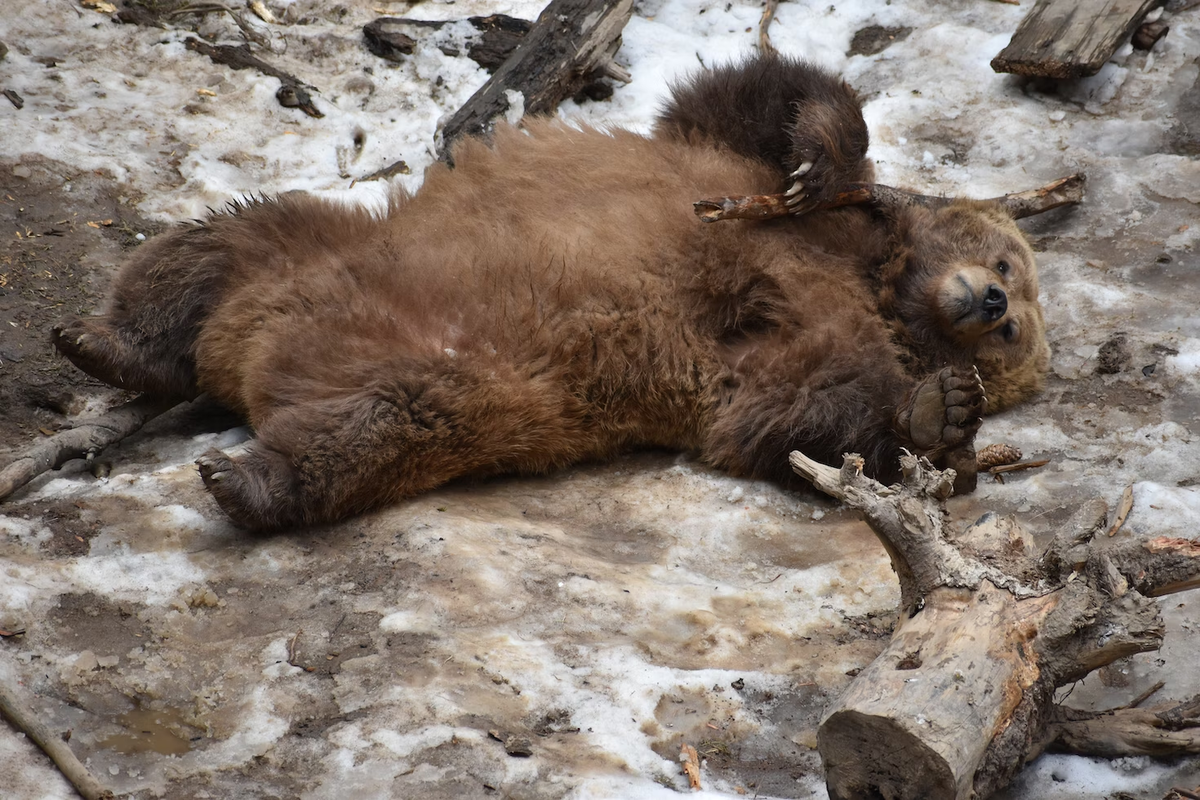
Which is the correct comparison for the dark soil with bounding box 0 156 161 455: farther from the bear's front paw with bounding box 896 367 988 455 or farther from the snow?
the bear's front paw with bounding box 896 367 988 455

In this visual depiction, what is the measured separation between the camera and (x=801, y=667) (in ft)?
10.3

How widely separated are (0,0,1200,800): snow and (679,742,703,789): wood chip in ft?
0.13

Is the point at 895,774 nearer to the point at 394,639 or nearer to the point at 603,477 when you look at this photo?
the point at 394,639

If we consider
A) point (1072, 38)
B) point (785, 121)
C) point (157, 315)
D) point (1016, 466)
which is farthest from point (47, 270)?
point (1072, 38)

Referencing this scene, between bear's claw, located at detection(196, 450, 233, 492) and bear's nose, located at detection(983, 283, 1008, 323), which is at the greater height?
bear's nose, located at detection(983, 283, 1008, 323)

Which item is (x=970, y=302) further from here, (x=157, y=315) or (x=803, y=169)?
(x=157, y=315)

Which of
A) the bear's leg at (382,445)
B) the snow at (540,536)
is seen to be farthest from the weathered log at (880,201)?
the bear's leg at (382,445)

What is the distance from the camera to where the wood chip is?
2.63 meters

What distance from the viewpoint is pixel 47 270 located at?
17.1 ft

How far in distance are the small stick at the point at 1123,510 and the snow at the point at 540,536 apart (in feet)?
0.13

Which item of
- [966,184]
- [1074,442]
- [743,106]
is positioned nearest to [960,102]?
[966,184]

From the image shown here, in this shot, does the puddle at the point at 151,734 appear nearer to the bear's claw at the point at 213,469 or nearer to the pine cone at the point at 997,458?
the bear's claw at the point at 213,469

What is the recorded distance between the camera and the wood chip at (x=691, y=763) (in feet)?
8.64

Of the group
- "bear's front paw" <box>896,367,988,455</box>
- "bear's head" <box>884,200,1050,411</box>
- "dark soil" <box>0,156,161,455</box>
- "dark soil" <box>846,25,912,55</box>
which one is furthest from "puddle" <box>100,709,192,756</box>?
"dark soil" <box>846,25,912,55</box>
